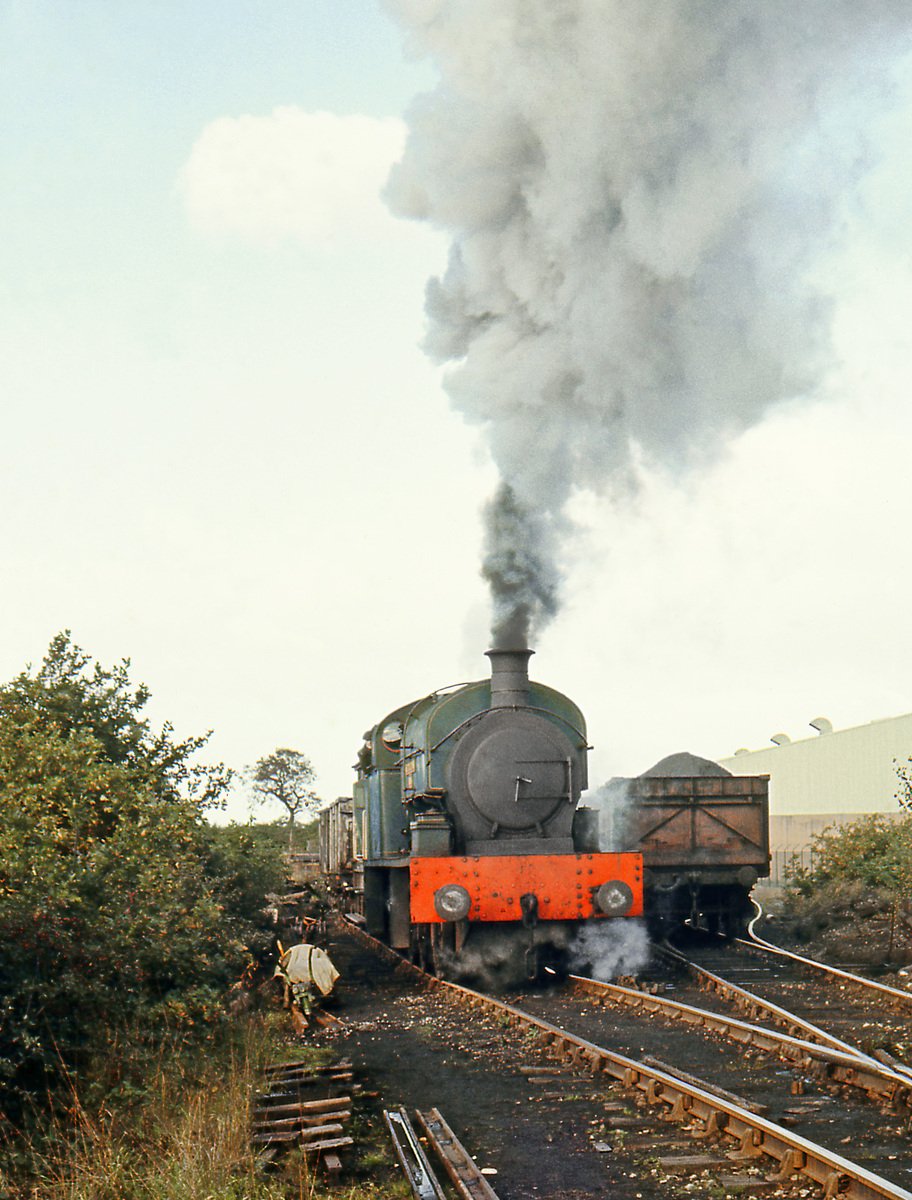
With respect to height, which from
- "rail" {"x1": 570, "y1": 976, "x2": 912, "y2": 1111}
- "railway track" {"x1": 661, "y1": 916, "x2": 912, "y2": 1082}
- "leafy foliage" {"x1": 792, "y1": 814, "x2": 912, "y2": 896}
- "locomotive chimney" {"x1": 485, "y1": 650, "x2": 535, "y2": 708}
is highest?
"locomotive chimney" {"x1": 485, "y1": 650, "x2": 535, "y2": 708}

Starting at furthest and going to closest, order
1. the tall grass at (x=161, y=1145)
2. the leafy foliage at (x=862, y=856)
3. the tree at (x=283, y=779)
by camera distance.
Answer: the tree at (x=283, y=779)
the leafy foliage at (x=862, y=856)
the tall grass at (x=161, y=1145)

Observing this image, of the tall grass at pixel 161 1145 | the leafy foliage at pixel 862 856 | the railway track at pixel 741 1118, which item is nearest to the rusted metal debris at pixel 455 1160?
the tall grass at pixel 161 1145

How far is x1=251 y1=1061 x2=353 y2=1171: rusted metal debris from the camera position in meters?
6.19

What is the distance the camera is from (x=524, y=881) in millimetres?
12203

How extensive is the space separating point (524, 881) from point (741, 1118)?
19.3ft

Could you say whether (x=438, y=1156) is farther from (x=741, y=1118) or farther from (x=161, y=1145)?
(x=741, y=1118)

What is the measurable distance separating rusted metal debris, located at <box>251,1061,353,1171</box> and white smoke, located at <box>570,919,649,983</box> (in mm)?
5282

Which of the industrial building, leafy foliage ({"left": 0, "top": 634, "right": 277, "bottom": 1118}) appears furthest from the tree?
leafy foliage ({"left": 0, "top": 634, "right": 277, "bottom": 1118})

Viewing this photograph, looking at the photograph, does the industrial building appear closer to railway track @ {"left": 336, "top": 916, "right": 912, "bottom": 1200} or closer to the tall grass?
railway track @ {"left": 336, "top": 916, "right": 912, "bottom": 1200}

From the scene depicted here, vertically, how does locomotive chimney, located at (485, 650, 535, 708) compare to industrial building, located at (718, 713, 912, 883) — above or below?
above

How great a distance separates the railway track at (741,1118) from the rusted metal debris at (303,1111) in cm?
169

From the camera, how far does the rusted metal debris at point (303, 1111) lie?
6191 mm

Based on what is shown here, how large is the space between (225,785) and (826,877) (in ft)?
38.6

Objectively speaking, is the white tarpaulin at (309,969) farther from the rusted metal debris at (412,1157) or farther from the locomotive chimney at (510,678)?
the rusted metal debris at (412,1157)
